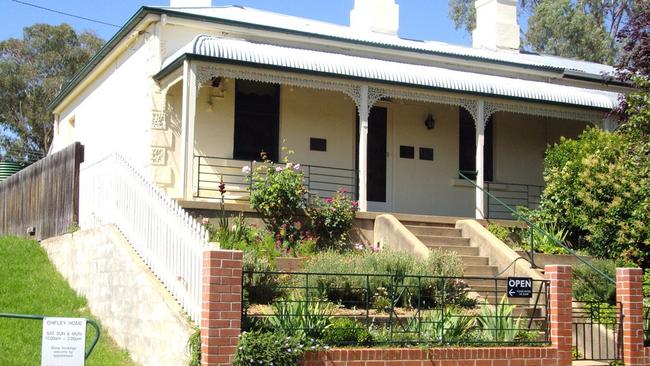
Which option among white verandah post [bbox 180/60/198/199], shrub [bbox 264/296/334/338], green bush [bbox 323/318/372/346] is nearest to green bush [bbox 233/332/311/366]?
shrub [bbox 264/296/334/338]

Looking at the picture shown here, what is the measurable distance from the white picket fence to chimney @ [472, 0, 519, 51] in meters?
11.6

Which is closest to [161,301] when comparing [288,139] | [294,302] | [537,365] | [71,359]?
[294,302]

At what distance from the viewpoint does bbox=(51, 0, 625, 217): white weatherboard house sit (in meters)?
16.2

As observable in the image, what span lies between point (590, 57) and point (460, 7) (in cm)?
678

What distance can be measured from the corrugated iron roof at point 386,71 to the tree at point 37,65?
24.9m

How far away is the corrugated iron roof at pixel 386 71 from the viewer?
15.4 meters

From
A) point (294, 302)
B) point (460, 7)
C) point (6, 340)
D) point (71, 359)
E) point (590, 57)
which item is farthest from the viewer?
point (460, 7)

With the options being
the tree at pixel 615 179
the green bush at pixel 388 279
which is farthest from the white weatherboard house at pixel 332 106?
the green bush at pixel 388 279

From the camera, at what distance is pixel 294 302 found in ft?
33.0

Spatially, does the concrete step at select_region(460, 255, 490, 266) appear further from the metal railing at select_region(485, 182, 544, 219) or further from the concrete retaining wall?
the concrete retaining wall

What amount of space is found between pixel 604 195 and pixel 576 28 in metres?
23.8

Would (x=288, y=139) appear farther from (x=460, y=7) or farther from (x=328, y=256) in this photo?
(x=460, y=7)

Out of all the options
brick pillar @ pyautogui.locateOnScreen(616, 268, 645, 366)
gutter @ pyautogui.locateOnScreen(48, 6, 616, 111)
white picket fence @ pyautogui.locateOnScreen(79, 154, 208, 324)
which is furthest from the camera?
gutter @ pyautogui.locateOnScreen(48, 6, 616, 111)

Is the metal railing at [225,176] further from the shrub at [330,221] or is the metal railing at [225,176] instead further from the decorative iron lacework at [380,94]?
the decorative iron lacework at [380,94]
